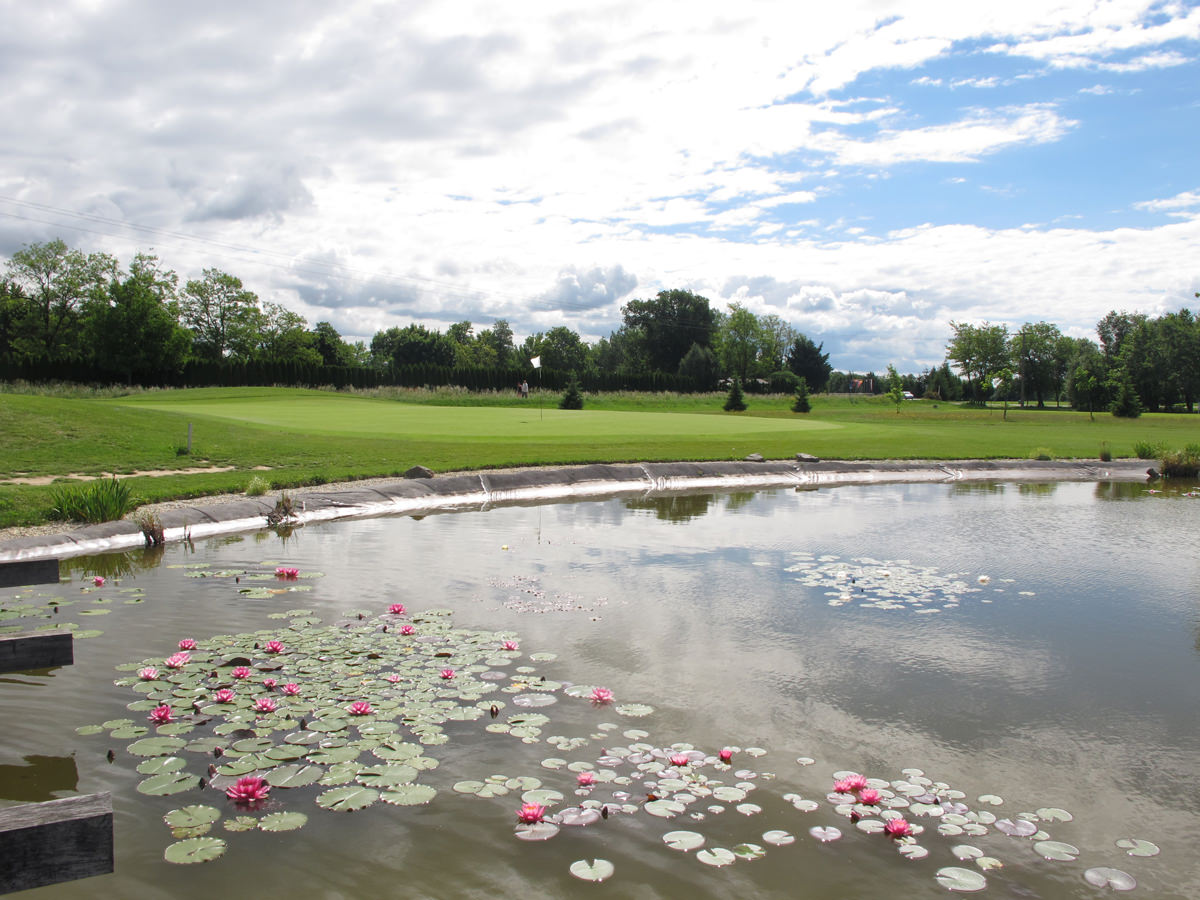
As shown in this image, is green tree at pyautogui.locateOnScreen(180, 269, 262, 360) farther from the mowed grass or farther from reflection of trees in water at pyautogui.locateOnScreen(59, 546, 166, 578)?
reflection of trees in water at pyautogui.locateOnScreen(59, 546, 166, 578)

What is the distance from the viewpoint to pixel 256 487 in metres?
14.4

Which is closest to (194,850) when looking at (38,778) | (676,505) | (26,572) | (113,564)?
(38,778)

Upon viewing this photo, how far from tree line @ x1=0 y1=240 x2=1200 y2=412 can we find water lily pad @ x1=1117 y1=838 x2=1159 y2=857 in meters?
53.2

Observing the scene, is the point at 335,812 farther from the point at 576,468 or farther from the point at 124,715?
the point at 576,468

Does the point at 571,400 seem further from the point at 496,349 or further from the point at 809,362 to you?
the point at 496,349

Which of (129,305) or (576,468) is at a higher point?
(129,305)

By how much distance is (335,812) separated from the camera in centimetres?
434

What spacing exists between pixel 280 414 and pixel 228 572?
2487 cm

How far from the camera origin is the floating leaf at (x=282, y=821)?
4.17 metres

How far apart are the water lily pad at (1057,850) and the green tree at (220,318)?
89.6m

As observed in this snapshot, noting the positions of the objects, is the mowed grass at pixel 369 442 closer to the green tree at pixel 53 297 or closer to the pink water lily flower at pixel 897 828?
the pink water lily flower at pixel 897 828

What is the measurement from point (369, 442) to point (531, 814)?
18611 mm

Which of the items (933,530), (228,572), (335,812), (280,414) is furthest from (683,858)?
(280,414)

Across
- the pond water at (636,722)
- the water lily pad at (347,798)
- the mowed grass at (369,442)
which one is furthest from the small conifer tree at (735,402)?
the water lily pad at (347,798)
